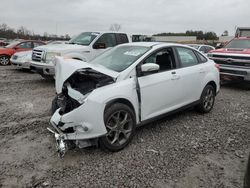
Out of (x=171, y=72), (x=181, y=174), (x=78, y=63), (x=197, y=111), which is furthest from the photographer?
(x=197, y=111)

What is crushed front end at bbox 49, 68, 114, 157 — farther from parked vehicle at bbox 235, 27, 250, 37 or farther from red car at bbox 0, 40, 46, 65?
parked vehicle at bbox 235, 27, 250, 37

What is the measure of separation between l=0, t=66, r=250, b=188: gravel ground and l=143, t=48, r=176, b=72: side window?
1.16 metres

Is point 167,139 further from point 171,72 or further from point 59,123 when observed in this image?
point 59,123

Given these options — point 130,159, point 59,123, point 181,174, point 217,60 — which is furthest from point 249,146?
point 217,60

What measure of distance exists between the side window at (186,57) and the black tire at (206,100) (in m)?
0.70

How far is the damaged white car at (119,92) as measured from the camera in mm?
3715

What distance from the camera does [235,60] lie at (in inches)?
360

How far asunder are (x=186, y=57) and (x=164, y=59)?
718 millimetres

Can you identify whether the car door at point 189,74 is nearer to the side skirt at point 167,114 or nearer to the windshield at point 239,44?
the side skirt at point 167,114

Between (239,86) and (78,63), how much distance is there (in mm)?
7676

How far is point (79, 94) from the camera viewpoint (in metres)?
3.97

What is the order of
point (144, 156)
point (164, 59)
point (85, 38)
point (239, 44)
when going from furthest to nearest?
point (239, 44) < point (85, 38) < point (164, 59) < point (144, 156)

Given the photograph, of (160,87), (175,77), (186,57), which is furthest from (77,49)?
(160,87)

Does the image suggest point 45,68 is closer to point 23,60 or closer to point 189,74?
point 23,60
